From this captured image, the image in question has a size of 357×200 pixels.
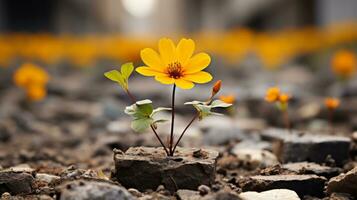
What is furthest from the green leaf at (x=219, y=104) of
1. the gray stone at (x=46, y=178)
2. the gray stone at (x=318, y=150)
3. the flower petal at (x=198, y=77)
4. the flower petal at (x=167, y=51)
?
the gray stone at (x=318, y=150)

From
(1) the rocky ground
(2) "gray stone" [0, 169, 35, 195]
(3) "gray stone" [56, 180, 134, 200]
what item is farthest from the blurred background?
(3) "gray stone" [56, 180, 134, 200]

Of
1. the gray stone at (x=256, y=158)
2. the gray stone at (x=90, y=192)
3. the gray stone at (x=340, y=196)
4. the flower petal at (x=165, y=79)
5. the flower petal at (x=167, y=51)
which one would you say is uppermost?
the flower petal at (x=167, y=51)

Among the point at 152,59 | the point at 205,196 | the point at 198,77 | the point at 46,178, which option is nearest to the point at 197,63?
the point at 198,77

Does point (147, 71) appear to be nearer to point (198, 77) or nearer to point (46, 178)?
point (198, 77)

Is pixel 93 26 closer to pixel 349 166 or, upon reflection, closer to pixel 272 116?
pixel 272 116

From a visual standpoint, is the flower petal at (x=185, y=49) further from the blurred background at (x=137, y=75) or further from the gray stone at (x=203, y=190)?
the blurred background at (x=137, y=75)

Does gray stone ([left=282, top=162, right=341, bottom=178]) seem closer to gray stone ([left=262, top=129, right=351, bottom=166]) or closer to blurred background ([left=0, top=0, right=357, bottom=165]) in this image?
gray stone ([left=262, top=129, right=351, bottom=166])
